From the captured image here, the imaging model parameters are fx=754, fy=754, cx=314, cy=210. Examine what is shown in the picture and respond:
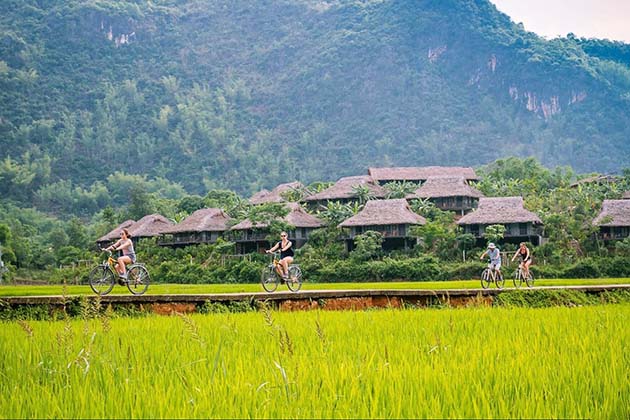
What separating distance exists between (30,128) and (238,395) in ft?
404

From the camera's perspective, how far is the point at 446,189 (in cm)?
5388

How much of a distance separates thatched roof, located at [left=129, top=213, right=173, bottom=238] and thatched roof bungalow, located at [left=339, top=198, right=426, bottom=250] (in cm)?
1657

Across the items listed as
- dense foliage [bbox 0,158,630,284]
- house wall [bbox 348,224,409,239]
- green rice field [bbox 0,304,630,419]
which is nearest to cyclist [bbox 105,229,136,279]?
green rice field [bbox 0,304,630,419]

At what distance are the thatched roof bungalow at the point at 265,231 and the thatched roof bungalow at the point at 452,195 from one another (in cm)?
864

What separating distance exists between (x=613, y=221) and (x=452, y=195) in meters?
14.1

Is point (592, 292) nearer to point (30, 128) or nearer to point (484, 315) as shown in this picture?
point (484, 315)

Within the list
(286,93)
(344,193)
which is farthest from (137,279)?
(286,93)

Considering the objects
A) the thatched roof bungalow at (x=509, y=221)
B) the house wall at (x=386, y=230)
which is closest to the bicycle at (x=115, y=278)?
the thatched roof bungalow at (x=509, y=221)

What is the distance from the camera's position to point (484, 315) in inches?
274

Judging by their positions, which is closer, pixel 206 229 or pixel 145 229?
pixel 206 229

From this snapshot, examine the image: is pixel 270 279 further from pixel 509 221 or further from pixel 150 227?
pixel 150 227

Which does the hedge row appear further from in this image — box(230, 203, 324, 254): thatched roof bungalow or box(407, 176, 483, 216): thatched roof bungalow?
box(407, 176, 483, 216): thatched roof bungalow

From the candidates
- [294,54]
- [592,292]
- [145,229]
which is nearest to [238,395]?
[592,292]

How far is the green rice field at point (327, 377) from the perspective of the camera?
2.61 metres
